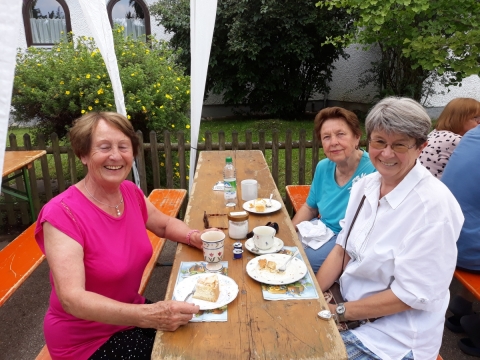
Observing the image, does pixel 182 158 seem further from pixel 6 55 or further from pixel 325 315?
pixel 325 315

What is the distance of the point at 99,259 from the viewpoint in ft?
5.88

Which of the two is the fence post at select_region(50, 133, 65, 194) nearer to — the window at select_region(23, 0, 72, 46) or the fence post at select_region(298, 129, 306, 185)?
the fence post at select_region(298, 129, 306, 185)

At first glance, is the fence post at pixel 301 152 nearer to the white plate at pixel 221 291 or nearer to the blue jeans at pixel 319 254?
the blue jeans at pixel 319 254

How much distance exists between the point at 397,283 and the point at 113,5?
12510 mm

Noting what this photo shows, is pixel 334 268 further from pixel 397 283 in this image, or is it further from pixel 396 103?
pixel 396 103

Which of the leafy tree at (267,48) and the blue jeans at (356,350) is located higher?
the leafy tree at (267,48)

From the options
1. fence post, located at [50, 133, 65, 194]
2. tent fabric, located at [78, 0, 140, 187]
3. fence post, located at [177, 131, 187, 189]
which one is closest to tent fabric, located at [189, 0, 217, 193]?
tent fabric, located at [78, 0, 140, 187]

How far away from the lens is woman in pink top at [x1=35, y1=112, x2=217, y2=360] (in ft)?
5.11

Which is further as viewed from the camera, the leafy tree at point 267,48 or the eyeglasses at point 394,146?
the leafy tree at point 267,48

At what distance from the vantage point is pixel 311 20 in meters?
9.83

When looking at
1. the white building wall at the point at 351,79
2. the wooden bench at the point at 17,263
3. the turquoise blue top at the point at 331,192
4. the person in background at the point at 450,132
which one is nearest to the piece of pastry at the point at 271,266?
the turquoise blue top at the point at 331,192

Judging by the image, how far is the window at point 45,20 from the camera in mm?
11508

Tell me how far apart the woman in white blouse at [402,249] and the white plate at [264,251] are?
41 cm

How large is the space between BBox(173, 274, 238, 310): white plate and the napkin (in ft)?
3.91
